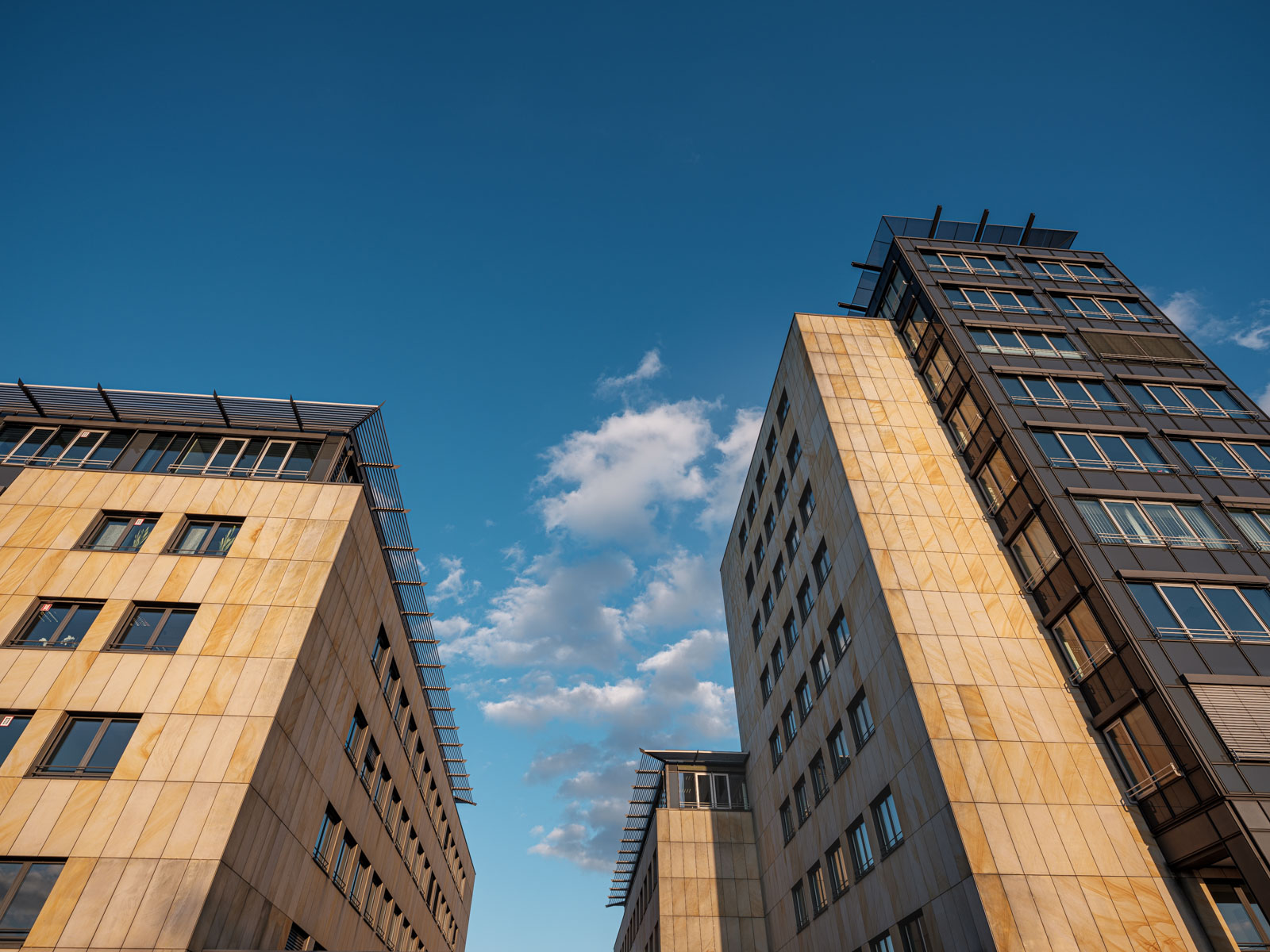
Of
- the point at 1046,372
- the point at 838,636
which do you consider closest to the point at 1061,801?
the point at 838,636

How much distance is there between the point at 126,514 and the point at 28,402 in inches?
350

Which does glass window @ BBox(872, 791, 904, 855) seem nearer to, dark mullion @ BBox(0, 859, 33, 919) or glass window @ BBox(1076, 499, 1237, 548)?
glass window @ BBox(1076, 499, 1237, 548)

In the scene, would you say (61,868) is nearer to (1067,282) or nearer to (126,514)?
(126,514)

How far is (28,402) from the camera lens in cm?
2930

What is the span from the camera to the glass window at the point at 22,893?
54.9 ft

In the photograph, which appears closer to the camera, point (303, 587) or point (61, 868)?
point (61, 868)

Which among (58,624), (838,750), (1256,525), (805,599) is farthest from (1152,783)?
(58,624)

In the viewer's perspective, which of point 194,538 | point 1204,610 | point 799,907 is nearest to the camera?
point 1204,610

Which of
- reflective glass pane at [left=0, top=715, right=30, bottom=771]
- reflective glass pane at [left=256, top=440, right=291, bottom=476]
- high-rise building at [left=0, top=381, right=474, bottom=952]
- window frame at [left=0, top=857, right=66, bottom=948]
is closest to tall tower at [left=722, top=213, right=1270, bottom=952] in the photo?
high-rise building at [left=0, top=381, right=474, bottom=952]

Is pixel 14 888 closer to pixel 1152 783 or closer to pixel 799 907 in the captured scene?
pixel 799 907

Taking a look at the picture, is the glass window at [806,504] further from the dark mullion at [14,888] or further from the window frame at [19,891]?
the dark mullion at [14,888]

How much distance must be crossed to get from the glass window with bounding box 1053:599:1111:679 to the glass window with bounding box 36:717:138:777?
1233 inches

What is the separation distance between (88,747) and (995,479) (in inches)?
1375

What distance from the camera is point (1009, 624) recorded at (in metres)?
25.2
